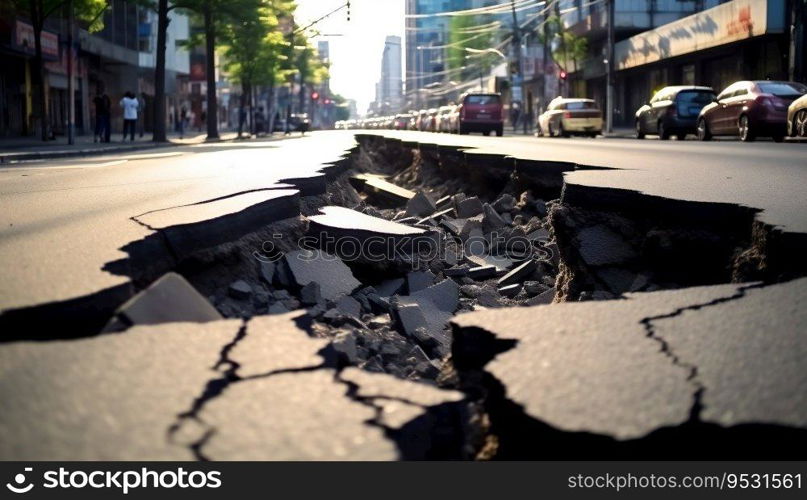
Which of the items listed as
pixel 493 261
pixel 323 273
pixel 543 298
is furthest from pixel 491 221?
Result: pixel 323 273

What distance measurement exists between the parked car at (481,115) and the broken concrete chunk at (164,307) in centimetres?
3518

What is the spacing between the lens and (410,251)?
5.86 metres

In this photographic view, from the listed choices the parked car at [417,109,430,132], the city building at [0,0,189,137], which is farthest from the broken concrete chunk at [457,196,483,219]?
the parked car at [417,109,430,132]

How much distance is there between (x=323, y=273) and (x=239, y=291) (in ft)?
2.89

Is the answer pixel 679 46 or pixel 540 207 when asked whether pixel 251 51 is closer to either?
pixel 679 46

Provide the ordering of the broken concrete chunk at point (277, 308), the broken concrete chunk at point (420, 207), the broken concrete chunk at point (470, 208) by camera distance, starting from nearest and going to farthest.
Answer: the broken concrete chunk at point (277, 308)
the broken concrete chunk at point (470, 208)
the broken concrete chunk at point (420, 207)

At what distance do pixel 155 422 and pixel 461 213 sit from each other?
26.2 feet

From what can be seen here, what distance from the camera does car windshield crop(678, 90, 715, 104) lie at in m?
25.2

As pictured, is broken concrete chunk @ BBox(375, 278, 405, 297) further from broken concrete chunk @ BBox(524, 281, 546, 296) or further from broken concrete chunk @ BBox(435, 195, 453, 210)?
broken concrete chunk @ BBox(435, 195, 453, 210)

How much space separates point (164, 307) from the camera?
9.43ft

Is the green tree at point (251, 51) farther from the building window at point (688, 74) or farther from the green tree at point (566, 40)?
the building window at point (688, 74)

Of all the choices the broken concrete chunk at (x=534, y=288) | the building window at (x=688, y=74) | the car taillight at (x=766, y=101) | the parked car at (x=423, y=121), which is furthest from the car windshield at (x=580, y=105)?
the broken concrete chunk at (x=534, y=288)

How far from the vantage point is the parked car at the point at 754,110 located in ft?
64.3
